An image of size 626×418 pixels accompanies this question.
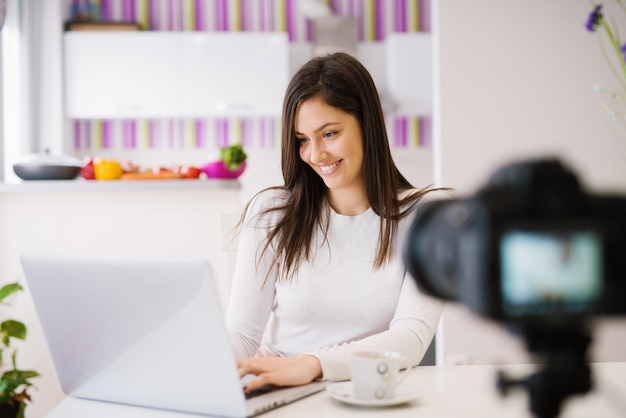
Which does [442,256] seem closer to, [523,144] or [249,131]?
[523,144]

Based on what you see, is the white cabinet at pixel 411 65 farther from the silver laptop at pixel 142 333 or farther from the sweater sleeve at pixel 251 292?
the silver laptop at pixel 142 333

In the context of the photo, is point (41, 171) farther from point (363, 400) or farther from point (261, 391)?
point (363, 400)

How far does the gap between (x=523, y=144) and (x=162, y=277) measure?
262 centimetres

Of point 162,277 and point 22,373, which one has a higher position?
point 162,277

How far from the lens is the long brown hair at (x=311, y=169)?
157cm

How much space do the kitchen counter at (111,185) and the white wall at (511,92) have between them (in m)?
1.11

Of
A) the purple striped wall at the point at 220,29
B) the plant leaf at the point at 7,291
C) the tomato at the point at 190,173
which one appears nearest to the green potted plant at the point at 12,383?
the plant leaf at the point at 7,291

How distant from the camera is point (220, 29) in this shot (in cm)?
534

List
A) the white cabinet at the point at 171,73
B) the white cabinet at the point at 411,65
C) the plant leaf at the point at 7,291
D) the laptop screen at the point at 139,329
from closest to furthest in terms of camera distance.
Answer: the laptop screen at the point at 139,329 → the plant leaf at the point at 7,291 → the white cabinet at the point at 171,73 → the white cabinet at the point at 411,65

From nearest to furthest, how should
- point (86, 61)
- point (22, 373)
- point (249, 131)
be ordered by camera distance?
1. point (22, 373)
2. point (86, 61)
3. point (249, 131)

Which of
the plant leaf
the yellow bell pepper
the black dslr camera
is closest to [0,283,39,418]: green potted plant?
the plant leaf

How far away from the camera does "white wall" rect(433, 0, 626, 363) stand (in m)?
3.16

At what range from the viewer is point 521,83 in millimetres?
3176

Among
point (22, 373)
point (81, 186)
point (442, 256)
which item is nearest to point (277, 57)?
point (81, 186)
